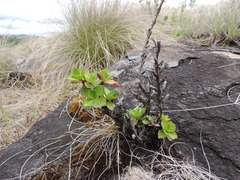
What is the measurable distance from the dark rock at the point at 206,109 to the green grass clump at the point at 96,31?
1.32 m

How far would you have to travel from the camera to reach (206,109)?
3.20 ft

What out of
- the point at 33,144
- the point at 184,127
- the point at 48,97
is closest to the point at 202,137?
the point at 184,127

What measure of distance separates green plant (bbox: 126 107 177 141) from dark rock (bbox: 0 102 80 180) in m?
0.49

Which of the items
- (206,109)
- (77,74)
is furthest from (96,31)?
(206,109)

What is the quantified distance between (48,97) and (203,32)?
2915 mm

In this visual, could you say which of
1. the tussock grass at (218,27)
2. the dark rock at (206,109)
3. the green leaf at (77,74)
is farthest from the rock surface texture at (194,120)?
the tussock grass at (218,27)

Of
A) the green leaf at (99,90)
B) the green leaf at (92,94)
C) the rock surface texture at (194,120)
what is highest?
the green leaf at (99,90)

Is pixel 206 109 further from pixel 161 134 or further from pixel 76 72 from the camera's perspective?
pixel 76 72

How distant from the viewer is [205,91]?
3.51 ft

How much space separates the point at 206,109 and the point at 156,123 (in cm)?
33

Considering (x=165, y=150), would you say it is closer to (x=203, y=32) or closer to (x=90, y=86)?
(x=90, y=86)

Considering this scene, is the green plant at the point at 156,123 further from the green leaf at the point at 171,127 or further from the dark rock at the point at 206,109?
the dark rock at the point at 206,109

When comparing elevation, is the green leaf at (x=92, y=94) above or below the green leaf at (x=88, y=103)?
above

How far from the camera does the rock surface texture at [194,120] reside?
0.85 metres
